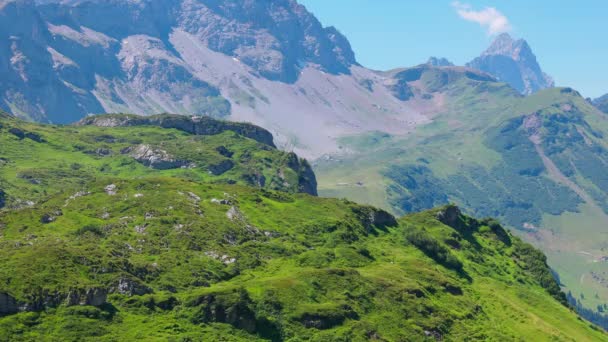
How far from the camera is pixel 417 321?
186000mm

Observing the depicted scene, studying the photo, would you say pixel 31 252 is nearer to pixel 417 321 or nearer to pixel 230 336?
pixel 230 336

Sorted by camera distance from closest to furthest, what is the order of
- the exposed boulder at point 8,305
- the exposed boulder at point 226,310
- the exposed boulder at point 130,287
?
the exposed boulder at point 8,305 → the exposed boulder at point 226,310 → the exposed boulder at point 130,287

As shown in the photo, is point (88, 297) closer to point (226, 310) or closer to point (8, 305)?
point (8, 305)

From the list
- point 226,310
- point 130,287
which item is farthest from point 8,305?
point 226,310

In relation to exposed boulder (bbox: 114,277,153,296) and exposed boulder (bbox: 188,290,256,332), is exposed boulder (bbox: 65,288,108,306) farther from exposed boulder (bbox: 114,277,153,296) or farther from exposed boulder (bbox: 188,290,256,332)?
exposed boulder (bbox: 188,290,256,332)

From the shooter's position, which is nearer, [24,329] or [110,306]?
[24,329]

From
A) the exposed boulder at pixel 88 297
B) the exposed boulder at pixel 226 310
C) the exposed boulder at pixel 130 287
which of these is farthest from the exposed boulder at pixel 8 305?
the exposed boulder at pixel 226 310

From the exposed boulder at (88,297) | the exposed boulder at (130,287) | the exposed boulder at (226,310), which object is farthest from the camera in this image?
the exposed boulder at (130,287)

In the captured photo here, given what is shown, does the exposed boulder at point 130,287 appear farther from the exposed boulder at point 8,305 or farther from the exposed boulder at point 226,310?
the exposed boulder at point 8,305

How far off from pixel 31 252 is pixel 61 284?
668 inches

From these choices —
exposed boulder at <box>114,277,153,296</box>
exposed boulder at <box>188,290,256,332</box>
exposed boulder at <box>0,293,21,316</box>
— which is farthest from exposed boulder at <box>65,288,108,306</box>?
exposed boulder at <box>188,290,256,332</box>

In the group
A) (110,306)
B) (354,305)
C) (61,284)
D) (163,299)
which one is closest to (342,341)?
(354,305)

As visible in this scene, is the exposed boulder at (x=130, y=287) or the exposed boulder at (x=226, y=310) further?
the exposed boulder at (x=130, y=287)

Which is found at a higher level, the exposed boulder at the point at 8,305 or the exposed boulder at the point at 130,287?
the exposed boulder at the point at 130,287
